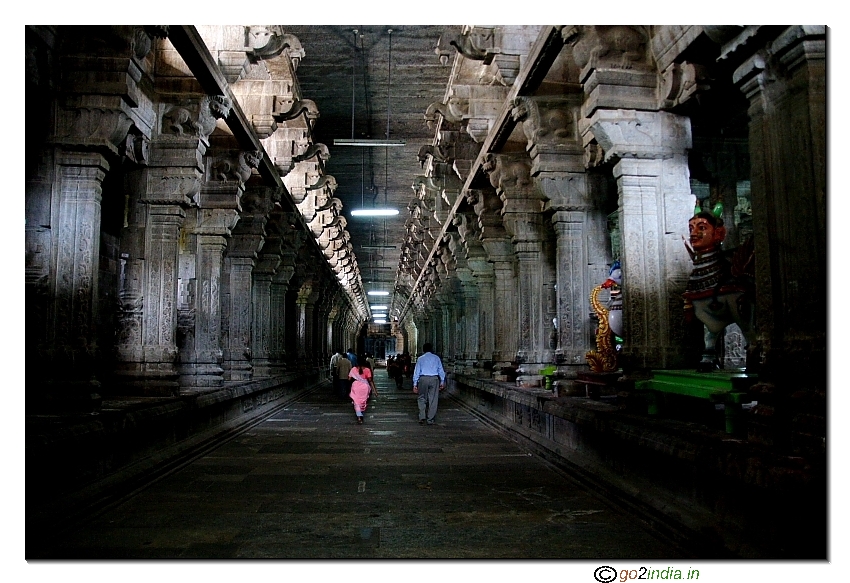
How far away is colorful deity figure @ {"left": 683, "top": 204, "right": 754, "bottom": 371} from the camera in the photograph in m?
5.36

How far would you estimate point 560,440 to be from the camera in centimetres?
761

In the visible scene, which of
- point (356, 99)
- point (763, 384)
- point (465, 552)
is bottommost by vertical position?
point (465, 552)

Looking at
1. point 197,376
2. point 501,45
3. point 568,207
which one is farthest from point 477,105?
point 197,376

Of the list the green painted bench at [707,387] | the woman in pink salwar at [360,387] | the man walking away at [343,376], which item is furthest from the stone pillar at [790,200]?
the man walking away at [343,376]

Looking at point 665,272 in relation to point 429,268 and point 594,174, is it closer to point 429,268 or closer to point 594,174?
point 594,174

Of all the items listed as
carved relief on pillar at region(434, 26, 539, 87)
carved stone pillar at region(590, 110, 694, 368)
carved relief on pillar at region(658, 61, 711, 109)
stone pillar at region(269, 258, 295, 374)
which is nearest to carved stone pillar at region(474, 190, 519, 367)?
carved relief on pillar at region(434, 26, 539, 87)

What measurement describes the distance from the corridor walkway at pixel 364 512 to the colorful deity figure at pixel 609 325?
1.39 metres

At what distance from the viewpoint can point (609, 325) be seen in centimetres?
797

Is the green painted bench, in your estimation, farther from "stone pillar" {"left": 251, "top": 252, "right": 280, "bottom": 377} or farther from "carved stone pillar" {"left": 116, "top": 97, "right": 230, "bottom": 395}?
"stone pillar" {"left": 251, "top": 252, "right": 280, "bottom": 377}

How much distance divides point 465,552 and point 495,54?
684 centimetres

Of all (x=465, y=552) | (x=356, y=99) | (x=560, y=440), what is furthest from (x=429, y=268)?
(x=465, y=552)

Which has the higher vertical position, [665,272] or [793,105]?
[793,105]

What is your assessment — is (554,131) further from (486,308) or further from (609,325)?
(486,308)

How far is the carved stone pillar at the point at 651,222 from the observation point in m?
6.49
